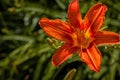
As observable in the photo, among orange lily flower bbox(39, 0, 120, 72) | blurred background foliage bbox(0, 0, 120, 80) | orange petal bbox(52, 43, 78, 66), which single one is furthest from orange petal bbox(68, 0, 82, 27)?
blurred background foliage bbox(0, 0, 120, 80)

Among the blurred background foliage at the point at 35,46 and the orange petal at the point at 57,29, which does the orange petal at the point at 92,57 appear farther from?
the blurred background foliage at the point at 35,46

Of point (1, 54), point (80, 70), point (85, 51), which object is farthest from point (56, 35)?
point (1, 54)

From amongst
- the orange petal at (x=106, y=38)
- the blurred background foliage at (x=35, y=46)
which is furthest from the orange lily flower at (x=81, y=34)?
the blurred background foliage at (x=35, y=46)

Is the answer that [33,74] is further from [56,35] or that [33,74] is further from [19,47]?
[56,35]

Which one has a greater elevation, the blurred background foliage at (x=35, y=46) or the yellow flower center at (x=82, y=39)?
the yellow flower center at (x=82, y=39)

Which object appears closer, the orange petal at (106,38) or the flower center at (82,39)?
the orange petal at (106,38)

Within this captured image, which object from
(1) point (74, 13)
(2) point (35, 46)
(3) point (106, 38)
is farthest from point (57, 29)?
(2) point (35, 46)
